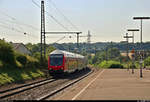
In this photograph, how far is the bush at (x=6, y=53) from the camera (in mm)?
31922

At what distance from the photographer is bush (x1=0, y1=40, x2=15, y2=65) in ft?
105

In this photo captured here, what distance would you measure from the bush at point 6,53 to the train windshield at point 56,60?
17.1 feet

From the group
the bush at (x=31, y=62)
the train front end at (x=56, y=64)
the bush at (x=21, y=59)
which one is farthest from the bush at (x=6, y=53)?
the train front end at (x=56, y=64)

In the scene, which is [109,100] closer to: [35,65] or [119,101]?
[119,101]

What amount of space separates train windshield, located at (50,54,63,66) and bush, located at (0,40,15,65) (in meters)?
5.20

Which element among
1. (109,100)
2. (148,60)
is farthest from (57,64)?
(148,60)

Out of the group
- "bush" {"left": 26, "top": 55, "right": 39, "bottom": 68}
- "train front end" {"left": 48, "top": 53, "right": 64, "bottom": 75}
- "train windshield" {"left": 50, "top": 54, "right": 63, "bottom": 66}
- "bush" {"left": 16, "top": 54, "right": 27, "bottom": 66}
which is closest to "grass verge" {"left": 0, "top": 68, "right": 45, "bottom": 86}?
"bush" {"left": 16, "top": 54, "right": 27, "bottom": 66}

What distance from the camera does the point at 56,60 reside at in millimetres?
36281

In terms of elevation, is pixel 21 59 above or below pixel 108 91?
above

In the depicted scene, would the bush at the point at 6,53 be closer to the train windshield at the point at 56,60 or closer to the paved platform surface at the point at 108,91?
the train windshield at the point at 56,60

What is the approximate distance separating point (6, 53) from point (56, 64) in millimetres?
6407

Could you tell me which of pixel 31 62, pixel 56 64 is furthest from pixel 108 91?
pixel 31 62

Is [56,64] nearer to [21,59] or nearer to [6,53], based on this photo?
[21,59]

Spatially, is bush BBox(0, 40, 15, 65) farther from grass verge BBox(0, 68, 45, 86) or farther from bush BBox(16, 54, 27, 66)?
bush BBox(16, 54, 27, 66)
